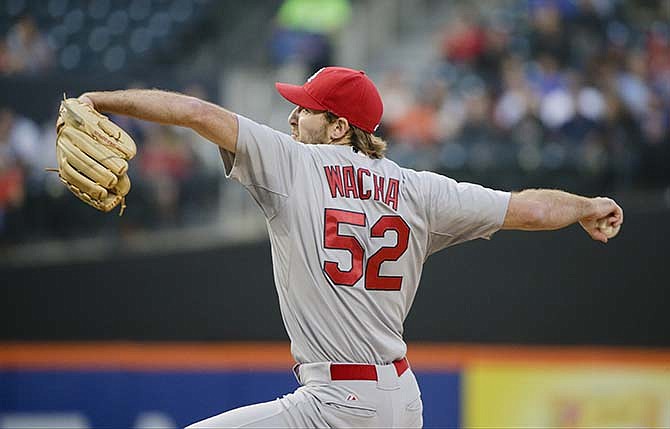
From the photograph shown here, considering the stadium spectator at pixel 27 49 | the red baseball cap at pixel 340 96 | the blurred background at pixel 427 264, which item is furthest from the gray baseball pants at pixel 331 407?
the stadium spectator at pixel 27 49

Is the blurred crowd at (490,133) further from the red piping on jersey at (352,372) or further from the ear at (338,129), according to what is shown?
the red piping on jersey at (352,372)

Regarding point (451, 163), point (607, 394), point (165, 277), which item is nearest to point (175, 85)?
point (165, 277)

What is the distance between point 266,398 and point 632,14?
6.41 m

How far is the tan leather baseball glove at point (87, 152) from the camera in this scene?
11.9ft

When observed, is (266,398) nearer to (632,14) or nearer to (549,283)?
(549,283)

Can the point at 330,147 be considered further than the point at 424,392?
No

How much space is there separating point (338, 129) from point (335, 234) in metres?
0.45

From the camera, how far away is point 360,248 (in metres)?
3.95

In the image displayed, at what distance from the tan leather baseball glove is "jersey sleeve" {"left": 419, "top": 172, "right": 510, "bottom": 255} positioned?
3.81ft

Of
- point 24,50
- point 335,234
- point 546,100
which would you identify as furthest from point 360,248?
point 24,50

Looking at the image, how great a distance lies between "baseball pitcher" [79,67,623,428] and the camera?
3.80m

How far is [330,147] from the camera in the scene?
405 centimetres

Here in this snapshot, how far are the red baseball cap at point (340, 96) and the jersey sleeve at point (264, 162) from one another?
239mm

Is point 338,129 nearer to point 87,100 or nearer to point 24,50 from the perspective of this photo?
point 87,100
